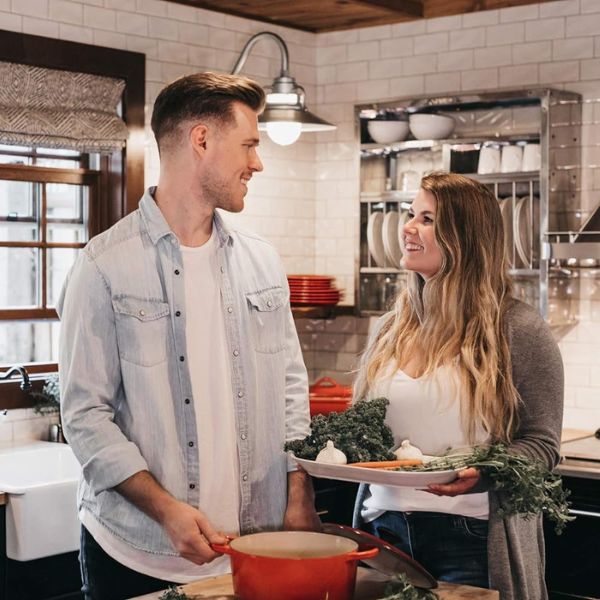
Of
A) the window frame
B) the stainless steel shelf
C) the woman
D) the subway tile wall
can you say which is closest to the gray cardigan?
the woman

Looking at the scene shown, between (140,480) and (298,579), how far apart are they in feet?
1.67

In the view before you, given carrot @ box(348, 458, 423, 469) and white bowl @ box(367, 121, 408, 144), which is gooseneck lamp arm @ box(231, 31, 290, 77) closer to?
white bowl @ box(367, 121, 408, 144)

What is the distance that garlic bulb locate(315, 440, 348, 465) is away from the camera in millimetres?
2322

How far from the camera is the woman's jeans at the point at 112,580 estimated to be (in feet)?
7.90

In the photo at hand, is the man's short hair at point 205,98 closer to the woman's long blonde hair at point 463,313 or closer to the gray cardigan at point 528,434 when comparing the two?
the woman's long blonde hair at point 463,313

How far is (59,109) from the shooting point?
14.7ft

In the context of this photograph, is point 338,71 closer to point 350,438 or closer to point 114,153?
point 114,153

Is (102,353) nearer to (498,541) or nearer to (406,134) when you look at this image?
(498,541)

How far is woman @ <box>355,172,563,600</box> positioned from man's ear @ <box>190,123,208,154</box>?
0.74 meters

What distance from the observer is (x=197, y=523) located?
7.07 ft

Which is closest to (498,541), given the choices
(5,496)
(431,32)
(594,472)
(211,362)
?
(211,362)

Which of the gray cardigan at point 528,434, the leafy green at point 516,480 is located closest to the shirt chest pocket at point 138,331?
the leafy green at point 516,480

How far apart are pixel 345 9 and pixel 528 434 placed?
2.93m

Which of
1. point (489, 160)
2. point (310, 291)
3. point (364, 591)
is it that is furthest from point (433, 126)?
point (364, 591)
